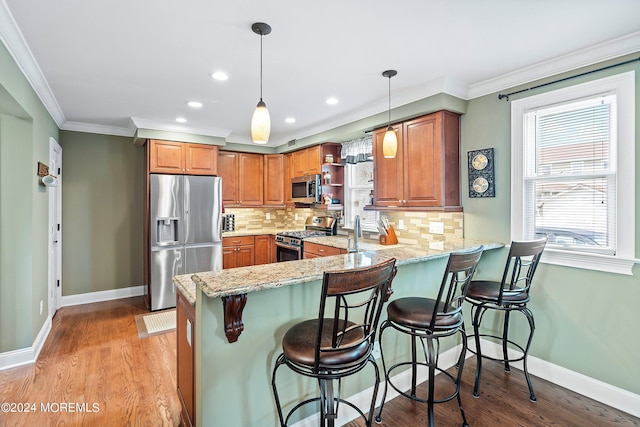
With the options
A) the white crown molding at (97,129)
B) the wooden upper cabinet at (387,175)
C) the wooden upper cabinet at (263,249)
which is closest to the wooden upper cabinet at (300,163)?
the wooden upper cabinet at (263,249)

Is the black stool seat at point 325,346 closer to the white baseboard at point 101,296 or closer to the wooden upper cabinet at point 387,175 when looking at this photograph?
the wooden upper cabinet at point 387,175

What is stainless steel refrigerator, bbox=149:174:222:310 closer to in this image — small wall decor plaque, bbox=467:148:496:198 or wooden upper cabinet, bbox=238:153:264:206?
wooden upper cabinet, bbox=238:153:264:206

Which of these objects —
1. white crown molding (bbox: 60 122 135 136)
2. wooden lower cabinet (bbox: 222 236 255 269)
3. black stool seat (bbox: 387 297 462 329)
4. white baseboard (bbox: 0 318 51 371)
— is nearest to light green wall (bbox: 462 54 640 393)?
black stool seat (bbox: 387 297 462 329)

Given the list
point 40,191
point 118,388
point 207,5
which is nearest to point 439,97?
point 207,5

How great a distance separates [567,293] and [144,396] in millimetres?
3250

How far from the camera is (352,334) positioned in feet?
5.11

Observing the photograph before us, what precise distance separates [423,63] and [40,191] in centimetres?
370

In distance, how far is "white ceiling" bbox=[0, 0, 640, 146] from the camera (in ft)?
6.05

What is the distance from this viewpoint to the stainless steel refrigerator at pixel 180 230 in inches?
164

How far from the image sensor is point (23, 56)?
2.29 metres

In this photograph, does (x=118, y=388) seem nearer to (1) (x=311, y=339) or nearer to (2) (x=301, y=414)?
(2) (x=301, y=414)

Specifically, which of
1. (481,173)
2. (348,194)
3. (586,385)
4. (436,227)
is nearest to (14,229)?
(348,194)

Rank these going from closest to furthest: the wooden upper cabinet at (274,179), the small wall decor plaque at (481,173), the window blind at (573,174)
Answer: the window blind at (573,174)
the small wall decor plaque at (481,173)
the wooden upper cabinet at (274,179)

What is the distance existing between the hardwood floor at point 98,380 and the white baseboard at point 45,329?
2.7 inches
